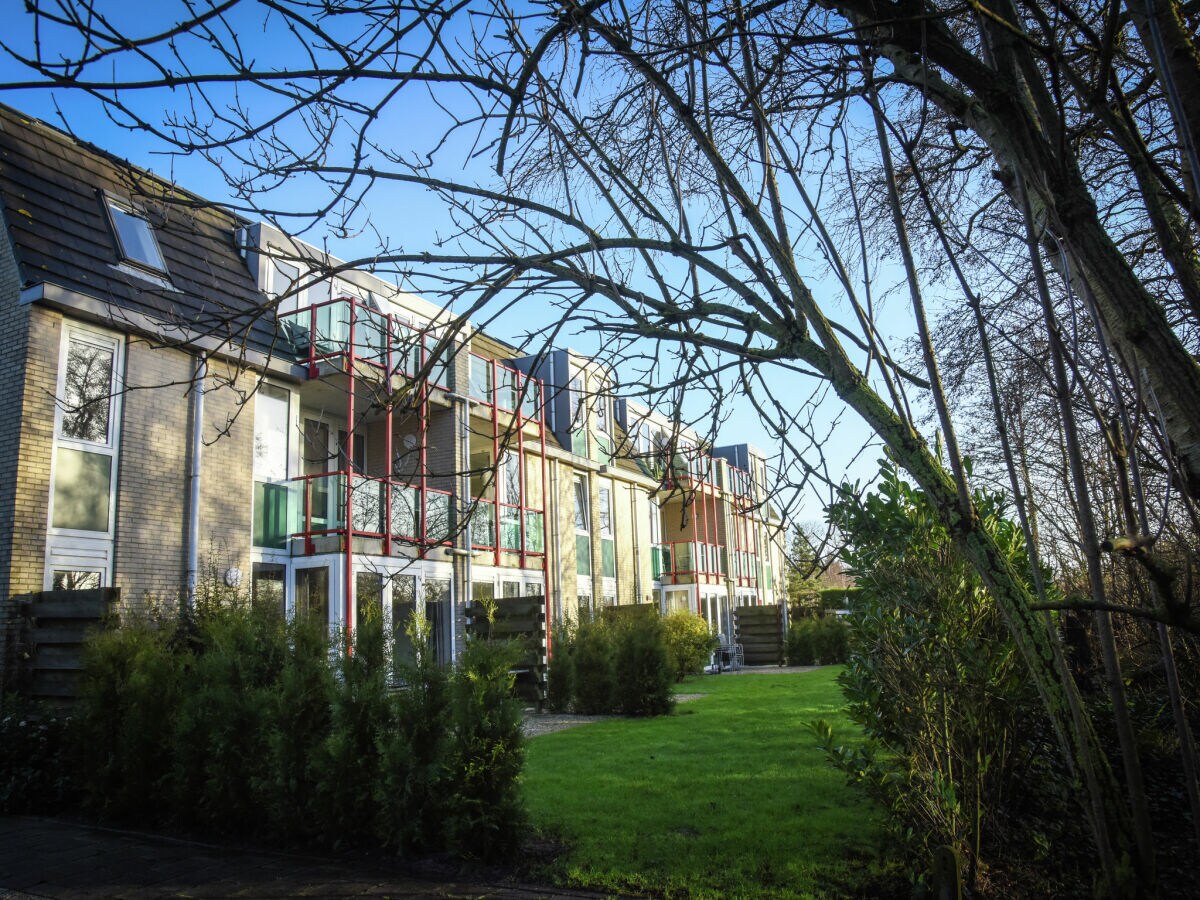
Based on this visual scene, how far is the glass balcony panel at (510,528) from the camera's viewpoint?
18547 millimetres

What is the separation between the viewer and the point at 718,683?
18.4 meters

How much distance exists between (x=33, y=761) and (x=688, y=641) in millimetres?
14355

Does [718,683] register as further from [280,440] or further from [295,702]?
[295,702]

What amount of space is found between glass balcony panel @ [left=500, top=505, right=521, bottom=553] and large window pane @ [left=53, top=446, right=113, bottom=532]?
27.7 feet

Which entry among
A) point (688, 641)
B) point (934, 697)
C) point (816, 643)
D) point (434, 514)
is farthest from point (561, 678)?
point (816, 643)

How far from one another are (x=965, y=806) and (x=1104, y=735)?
7.74 ft

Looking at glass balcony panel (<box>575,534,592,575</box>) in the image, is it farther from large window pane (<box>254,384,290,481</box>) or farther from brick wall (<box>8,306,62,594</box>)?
brick wall (<box>8,306,62,594</box>)

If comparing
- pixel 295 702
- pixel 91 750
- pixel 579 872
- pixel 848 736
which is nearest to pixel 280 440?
pixel 91 750

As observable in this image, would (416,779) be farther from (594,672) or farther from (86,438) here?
(86,438)

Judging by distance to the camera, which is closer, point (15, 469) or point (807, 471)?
point (807, 471)

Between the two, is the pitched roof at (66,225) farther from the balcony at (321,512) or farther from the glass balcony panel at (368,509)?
the glass balcony panel at (368,509)

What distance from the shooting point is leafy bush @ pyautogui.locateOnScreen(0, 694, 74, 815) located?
7.21m

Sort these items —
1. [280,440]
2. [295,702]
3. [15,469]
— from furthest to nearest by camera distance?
[280,440]
[15,469]
[295,702]

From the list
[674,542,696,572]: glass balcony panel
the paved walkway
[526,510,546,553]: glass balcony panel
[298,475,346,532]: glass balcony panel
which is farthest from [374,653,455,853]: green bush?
[674,542,696,572]: glass balcony panel
